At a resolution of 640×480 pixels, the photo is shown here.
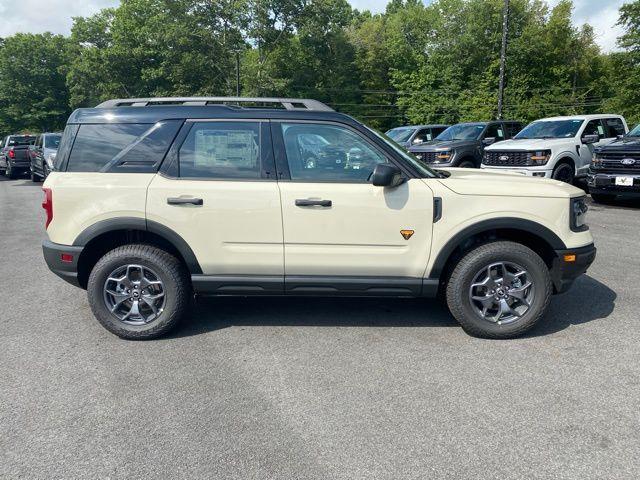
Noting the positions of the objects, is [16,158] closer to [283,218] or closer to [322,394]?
[283,218]

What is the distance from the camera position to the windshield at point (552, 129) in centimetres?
1233

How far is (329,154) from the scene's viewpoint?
4047mm

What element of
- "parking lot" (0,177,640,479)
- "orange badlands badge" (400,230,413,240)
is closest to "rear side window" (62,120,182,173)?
"parking lot" (0,177,640,479)

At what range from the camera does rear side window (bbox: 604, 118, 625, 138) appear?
12.8 metres

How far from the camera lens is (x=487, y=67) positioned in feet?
138

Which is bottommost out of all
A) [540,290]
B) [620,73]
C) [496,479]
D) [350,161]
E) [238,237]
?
[496,479]

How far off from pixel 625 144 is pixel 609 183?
0.83 m

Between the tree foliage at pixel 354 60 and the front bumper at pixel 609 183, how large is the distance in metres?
29.2

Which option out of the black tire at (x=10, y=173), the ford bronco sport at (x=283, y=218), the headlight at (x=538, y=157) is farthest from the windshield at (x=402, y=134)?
the black tire at (x=10, y=173)

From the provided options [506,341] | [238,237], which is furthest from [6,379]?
[506,341]

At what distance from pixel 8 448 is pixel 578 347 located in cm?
384

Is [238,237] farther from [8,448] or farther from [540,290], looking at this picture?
[540,290]

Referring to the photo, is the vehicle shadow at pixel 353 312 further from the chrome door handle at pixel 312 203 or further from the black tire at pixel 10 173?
the black tire at pixel 10 173

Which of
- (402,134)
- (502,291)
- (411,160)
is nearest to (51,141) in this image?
(402,134)
